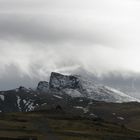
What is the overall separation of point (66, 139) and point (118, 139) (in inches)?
1039

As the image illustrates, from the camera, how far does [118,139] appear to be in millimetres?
193625

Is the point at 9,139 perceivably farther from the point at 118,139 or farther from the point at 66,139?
the point at 118,139

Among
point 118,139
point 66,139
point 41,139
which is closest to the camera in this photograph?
point 41,139

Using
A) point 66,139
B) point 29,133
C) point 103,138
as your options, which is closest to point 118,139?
point 103,138

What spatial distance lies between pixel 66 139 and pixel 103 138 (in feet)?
69.9

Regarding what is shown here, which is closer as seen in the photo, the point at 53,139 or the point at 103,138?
the point at 53,139

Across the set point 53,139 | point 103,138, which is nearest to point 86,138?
point 103,138

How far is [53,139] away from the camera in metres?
168

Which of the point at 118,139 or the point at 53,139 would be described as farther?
the point at 118,139

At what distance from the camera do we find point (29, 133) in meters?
194

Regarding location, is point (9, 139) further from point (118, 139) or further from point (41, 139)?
point (118, 139)

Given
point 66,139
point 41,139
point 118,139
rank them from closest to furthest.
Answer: point 41,139 → point 66,139 → point 118,139

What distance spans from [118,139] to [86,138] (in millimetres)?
15096

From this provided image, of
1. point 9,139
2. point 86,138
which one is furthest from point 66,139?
point 9,139
